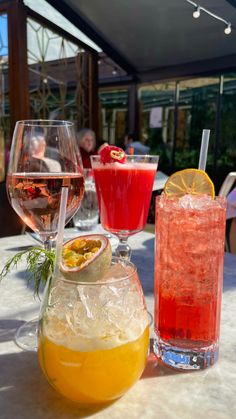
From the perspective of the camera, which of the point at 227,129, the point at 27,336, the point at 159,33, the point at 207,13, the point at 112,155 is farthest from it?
the point at 227,129

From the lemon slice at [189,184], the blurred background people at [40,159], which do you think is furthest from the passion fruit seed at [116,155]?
the lemon slice at [189,184]

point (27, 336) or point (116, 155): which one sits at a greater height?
point (116, 155)

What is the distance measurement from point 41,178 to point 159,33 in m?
4.74

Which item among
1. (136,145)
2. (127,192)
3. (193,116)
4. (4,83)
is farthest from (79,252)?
(193,116)

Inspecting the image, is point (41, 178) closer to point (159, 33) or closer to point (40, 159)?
point (40, 159)

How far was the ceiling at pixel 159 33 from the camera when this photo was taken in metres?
4.30

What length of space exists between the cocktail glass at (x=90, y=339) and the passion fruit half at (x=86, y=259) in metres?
0.02

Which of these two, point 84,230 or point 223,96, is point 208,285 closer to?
point 84,230

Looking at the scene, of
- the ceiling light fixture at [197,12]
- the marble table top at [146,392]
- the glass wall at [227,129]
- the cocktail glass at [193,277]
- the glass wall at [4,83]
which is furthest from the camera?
the glass wall at [227,129]

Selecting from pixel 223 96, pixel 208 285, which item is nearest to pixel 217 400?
pixel 208 285

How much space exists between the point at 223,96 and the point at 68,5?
2.76m

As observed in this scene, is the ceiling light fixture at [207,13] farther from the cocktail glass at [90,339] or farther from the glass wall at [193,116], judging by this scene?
the cocktail glass at [90,339]

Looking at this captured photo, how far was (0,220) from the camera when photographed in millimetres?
2465

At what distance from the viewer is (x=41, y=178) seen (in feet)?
2.65
